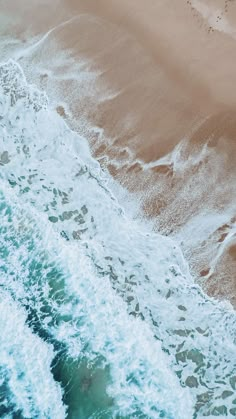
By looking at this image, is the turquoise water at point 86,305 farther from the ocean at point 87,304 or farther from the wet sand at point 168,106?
the wet sand at point 168,106

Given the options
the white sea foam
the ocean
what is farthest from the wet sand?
the white sea foam

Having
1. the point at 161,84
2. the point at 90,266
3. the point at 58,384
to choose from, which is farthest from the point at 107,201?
the point at 58,384

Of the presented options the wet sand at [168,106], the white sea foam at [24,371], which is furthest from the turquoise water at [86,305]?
the wet sand at [168,106]

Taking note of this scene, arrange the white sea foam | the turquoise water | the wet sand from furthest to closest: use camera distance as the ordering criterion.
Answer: the wet sand → the white sea foam → the turquoise water

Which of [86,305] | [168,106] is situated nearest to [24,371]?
[86,305]

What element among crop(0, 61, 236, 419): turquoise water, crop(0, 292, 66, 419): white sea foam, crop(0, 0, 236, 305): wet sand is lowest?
crop(0, 292, 66, 419): white sea foam

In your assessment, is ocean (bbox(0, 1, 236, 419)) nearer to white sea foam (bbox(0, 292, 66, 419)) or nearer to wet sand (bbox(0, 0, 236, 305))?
white sea foam (bbox(0, 292, 66, 419))
